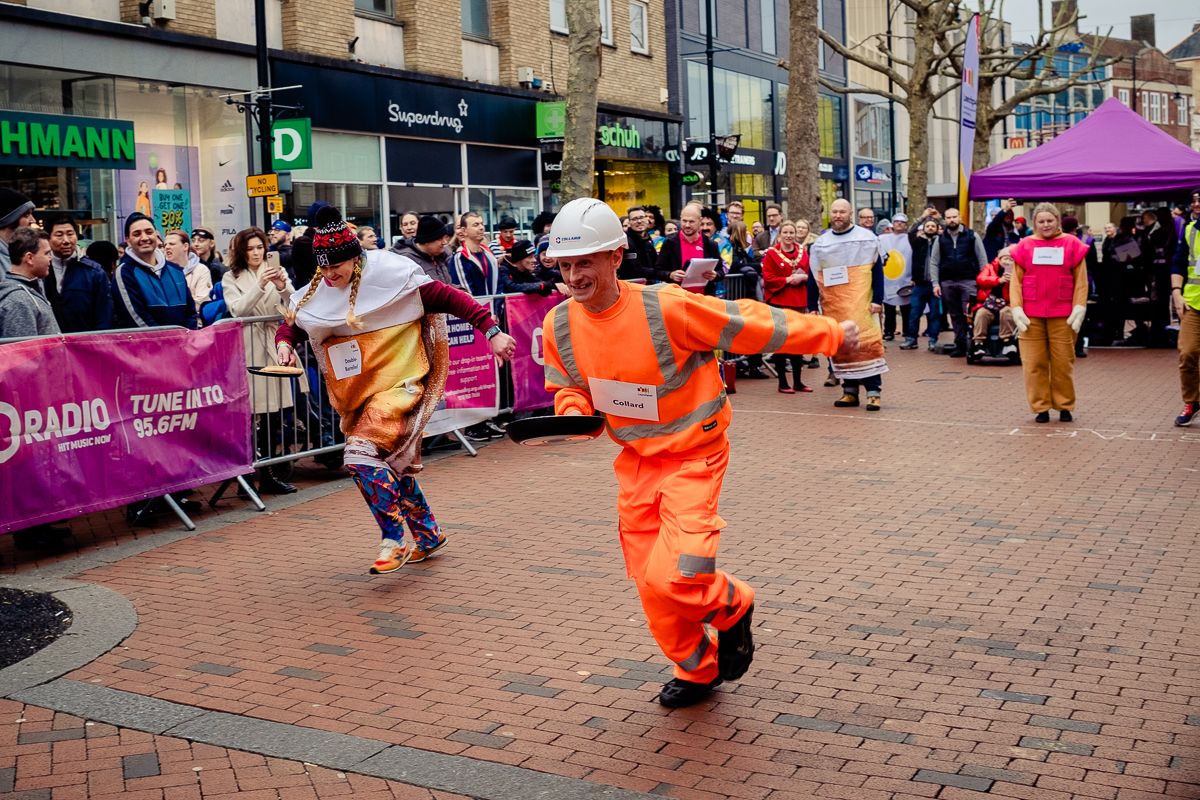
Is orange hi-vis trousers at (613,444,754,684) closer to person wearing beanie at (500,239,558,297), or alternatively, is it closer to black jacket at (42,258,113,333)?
black jacket at (42,258,113,333)

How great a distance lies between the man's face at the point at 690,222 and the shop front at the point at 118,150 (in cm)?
717

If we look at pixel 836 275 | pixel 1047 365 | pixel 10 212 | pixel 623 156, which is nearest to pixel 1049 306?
pixel 1047 365

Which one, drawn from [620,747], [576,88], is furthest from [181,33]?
[620,747]

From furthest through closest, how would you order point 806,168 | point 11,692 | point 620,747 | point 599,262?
point 806,168, point 11,692, point 599,262, point 620,747

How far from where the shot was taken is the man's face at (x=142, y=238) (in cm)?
929

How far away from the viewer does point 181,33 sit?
60.8 feet

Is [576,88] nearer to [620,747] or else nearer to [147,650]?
[147,650]

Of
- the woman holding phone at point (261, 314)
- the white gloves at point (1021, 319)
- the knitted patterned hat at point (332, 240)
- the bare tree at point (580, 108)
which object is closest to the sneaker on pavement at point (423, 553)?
the knitted patterned hat at point (332, 240)

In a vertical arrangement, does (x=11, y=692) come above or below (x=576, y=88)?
below

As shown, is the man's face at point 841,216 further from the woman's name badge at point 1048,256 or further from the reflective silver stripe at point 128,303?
the reflective silver stripe at point 128,303

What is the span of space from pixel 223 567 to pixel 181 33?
1285 cm

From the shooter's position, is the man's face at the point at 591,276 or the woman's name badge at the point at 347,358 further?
the woman's name badge at the point at 347,358

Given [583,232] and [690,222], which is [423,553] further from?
[690,222]

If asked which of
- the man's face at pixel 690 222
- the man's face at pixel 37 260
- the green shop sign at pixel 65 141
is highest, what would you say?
the green shop sign at pixel 65 141
